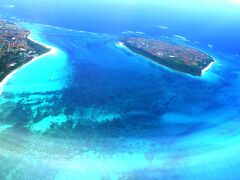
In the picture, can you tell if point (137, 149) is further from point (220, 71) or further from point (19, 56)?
point (220, 71)

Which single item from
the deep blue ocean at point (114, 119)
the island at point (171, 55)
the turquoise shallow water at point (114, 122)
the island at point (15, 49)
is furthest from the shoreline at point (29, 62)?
the island at point (171, 55)

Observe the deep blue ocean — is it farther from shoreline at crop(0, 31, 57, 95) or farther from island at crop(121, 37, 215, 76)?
island at crop(121, 37, 215, 76)

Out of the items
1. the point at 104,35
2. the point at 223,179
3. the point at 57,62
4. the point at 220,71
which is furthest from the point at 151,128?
the point at 104,35

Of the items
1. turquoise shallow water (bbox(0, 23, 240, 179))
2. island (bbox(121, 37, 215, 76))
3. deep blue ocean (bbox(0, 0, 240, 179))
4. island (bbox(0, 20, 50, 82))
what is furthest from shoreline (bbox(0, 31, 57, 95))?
island (bbox(121, 37, 215, 76))

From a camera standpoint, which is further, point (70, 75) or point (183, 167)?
point (70, 75)

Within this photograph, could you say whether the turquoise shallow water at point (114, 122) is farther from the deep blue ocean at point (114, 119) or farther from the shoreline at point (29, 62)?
the shoreline at point (29, 62)
